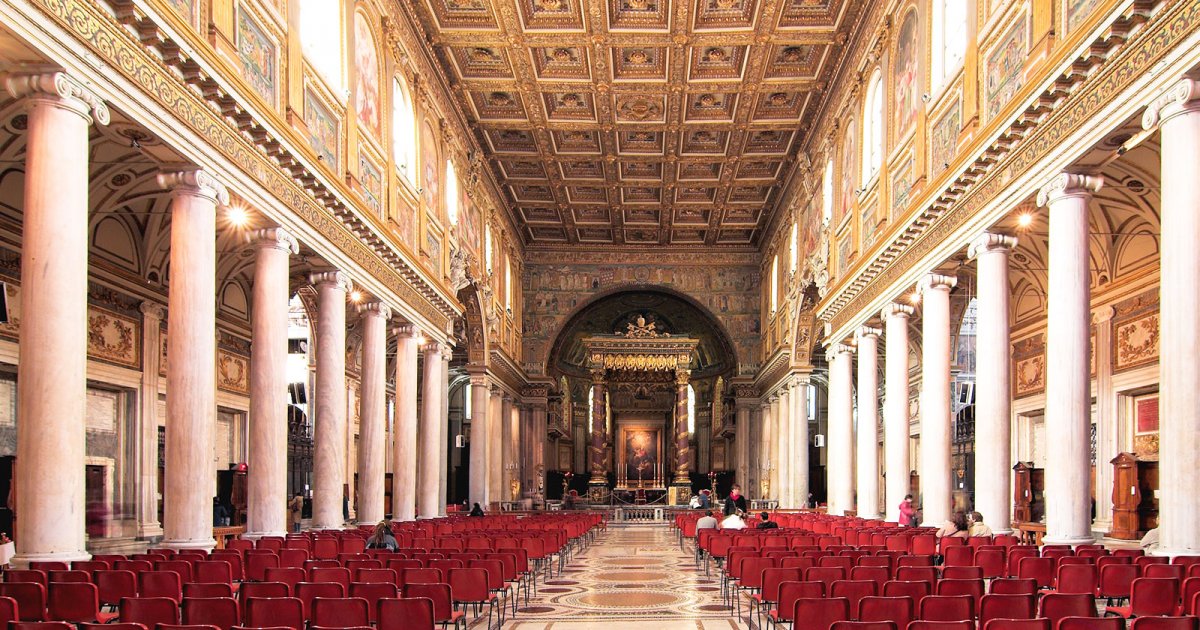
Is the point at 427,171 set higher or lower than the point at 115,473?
higher

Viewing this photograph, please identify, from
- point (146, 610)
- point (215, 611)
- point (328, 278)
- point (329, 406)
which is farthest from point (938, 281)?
point (146, 610)

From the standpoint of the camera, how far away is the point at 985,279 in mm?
19766

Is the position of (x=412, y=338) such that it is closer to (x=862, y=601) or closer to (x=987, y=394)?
(x=987, y=394)

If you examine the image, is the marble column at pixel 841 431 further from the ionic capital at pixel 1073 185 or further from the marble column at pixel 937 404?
Answer: the ionic capital at pixel 1073 185

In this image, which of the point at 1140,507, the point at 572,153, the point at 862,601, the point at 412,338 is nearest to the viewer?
the point at 862,601

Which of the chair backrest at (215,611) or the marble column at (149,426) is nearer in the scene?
the chair backrest at (215,611)

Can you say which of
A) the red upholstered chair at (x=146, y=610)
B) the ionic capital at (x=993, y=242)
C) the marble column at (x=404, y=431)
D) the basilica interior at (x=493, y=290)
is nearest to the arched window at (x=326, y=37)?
the basilica interior at (x=493, y=290)

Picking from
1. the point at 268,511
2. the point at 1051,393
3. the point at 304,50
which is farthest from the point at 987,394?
the point at 304,50

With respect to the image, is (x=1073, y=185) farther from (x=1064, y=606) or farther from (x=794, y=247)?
(x=794, y=247)

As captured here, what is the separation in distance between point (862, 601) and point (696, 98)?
2807cm

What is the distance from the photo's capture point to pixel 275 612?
8922mm

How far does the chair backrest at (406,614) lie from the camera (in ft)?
29.8

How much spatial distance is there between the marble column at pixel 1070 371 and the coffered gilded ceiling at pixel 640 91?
44.2ft

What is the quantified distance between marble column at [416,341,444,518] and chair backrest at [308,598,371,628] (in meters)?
23.6
